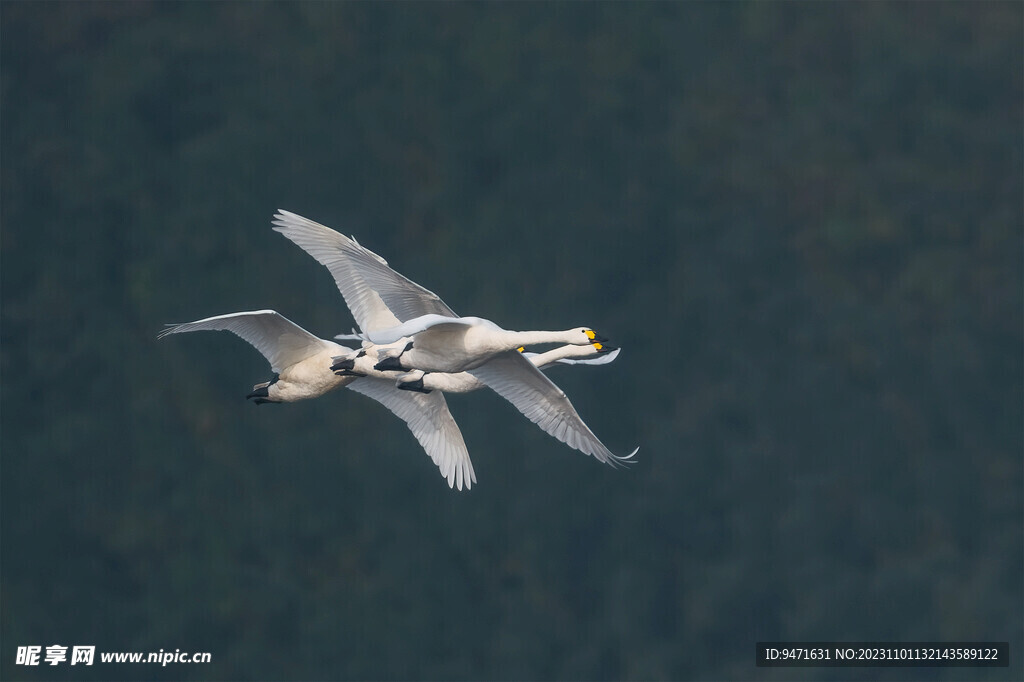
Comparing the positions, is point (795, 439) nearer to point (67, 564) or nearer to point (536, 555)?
point (536, 555)

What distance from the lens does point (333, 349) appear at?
27125mm

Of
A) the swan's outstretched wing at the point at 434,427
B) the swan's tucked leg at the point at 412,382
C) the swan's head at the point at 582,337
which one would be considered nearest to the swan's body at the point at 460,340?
the swan's head at the point at 582,337

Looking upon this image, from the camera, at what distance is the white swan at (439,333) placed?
24.4 meters

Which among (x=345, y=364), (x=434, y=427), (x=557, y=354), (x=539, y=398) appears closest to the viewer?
(x=345, y=364)

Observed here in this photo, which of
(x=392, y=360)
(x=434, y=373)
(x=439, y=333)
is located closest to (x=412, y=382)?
(x=434, y=373)

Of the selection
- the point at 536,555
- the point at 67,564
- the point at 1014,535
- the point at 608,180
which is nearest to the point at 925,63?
the point at 608,180

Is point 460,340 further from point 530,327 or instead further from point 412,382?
point 530,327

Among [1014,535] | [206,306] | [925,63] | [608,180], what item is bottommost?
[1014,535]

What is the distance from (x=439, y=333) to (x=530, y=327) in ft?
32.0

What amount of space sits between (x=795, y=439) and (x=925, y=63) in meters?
8.06

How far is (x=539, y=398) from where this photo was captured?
2711 centimetres

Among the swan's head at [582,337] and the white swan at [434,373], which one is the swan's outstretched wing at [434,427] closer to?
the white swan at [434,373]

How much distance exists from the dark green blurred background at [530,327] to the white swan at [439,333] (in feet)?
18.5

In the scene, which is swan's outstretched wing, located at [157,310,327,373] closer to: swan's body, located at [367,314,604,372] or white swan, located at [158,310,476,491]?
white swan, located at [158,310,476,491]
